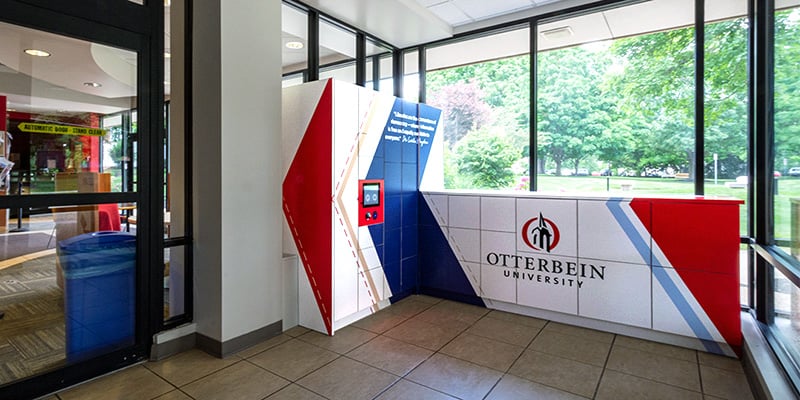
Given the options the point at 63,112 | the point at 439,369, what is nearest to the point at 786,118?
the point at 439,369

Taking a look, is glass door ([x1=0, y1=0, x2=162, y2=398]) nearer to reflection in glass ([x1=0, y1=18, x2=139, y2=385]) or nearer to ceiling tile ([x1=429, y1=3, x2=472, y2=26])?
reflection in glass ([x1=0, y1=18, x2=139, y2=385])

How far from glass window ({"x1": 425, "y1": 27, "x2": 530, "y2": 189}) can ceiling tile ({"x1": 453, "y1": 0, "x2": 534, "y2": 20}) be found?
0.31 m

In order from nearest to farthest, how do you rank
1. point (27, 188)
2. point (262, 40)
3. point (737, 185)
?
point (27, 188) < point (262, 40) < point (737, 185)

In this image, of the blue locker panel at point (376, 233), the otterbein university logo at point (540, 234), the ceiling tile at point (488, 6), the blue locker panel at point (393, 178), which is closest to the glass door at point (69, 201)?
the blue locker panel at point (376, 233)

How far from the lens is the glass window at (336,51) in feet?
14.8

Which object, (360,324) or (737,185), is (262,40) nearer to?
(360,324)

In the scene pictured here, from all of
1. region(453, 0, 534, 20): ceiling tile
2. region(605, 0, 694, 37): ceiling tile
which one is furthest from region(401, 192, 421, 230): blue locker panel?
region(605, 0, 694, 37): ceiling tile

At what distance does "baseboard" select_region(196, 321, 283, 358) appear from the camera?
121 inches

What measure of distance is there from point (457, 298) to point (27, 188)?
369cm

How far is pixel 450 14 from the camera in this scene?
15.1 ft

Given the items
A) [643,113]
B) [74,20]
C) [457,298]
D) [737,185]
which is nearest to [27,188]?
[74,20]

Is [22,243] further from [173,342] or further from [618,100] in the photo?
[618,100]

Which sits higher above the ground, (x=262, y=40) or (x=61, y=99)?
(x=262, y=40)

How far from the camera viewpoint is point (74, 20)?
2.56 metres
